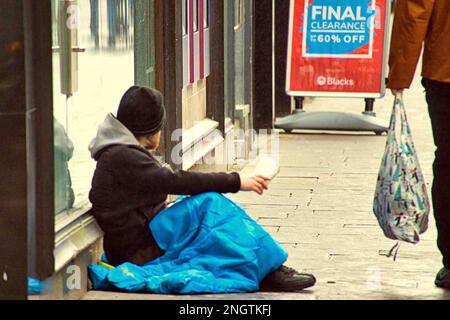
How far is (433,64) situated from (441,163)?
46cm

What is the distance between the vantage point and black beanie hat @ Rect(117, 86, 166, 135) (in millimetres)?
5164

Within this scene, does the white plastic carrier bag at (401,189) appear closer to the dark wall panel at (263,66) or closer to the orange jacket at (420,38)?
the orange jacket at (420,38)

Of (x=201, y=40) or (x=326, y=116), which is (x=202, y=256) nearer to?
(x=201, y=40)

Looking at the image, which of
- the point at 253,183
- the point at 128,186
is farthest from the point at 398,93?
the point at 128,186

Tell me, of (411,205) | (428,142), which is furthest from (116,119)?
(428,142)

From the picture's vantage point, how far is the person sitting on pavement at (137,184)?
5.02m

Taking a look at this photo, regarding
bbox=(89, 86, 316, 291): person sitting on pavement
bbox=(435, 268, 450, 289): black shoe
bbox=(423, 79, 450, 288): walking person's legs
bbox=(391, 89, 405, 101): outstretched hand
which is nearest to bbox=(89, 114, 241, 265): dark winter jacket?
bbox=(89, 86, 316, 291): person sitting on pavement

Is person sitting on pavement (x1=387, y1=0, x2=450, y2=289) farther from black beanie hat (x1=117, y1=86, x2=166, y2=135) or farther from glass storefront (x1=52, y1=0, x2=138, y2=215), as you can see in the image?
glass storefront (x1=52, y1=0, x2=138, y2=215)

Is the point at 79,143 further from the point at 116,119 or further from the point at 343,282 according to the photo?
the point at 343,282

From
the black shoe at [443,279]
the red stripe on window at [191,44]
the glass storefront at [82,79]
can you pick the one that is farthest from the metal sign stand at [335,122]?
the black shoe at [443,279]

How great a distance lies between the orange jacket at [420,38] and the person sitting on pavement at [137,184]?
2.67 feet

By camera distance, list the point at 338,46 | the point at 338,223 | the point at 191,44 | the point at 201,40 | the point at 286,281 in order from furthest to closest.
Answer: the point at 338,46, the point at 201,40, the point at 191,44, the point at 338,223, the point at 286,281

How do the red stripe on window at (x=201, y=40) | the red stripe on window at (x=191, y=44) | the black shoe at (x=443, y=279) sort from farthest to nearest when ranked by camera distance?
the red stripe on window at (x=201, y=40) → the red stripe on window at (x=191, y=44) → the black shoe at (x=443, y=279)

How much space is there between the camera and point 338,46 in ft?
34.9
